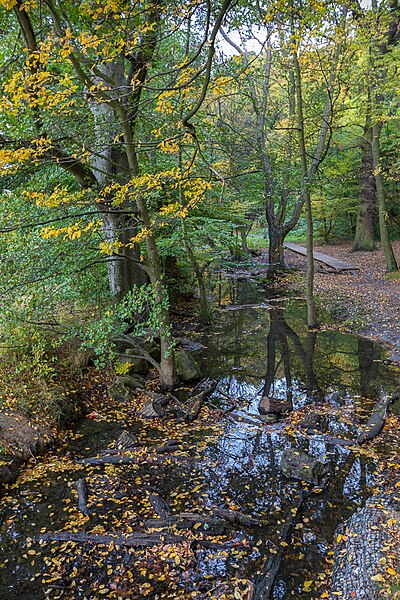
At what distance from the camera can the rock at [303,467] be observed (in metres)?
4.74

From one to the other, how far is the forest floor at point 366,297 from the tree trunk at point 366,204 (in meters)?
0.69

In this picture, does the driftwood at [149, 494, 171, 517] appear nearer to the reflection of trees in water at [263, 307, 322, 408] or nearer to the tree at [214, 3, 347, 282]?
→ the reflection of trees in water at [263, 307, 322, 408]

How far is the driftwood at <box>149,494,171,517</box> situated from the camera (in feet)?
14.1

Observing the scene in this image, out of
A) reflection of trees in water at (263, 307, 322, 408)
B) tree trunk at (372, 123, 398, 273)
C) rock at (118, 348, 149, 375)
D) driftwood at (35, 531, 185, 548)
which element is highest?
tree trunk at (372, 123, 398, 273)

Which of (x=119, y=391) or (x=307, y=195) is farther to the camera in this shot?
(x=307, y=195)

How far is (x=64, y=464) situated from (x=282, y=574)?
10.1 feet

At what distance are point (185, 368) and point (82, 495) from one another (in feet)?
12.0

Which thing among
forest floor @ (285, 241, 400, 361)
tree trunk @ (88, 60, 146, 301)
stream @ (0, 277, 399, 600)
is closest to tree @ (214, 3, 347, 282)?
tree trunk @ (88, 60, 146, 301)

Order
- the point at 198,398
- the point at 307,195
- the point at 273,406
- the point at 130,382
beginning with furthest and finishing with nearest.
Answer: the point at 307,195 < the point at 130,382 < the point at 198,398 < the point at 273,406

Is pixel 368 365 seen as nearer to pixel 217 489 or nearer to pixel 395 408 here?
pixel 395 408

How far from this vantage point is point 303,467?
4.83 meters

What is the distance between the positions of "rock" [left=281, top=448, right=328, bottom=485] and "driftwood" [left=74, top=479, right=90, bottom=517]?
2.31m

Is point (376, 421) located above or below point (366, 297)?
below

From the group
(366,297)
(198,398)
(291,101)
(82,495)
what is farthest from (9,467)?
(291,101)
